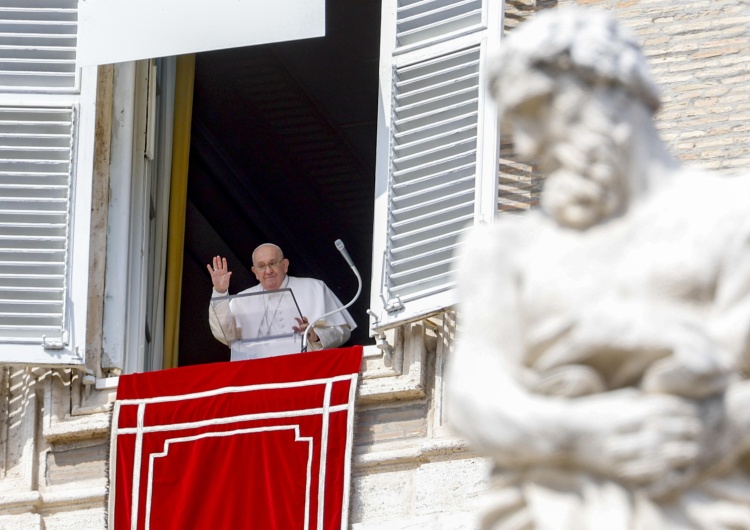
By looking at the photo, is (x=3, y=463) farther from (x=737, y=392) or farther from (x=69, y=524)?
(x=737, y=392)

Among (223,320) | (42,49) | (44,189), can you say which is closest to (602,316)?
(44,189)

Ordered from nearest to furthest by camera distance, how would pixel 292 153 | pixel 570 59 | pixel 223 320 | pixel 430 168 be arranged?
pixel 570 59 < pixel 430 168 < pixel 223 320 < pixel 292 153

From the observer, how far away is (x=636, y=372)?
3.30 meters

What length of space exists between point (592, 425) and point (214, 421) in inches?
258

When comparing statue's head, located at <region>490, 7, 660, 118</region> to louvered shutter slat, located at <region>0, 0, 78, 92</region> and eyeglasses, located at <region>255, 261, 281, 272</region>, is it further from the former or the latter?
eyeglasses, located at <region>255, 261, 281, 272</region>

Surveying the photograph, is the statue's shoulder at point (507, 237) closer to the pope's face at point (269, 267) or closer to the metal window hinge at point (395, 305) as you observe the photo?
the metal window hinge at point (395, 305)

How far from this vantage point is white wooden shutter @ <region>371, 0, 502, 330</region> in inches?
363

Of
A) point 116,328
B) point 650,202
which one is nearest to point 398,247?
point 116,328

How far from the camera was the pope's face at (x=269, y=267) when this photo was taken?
36.1ft

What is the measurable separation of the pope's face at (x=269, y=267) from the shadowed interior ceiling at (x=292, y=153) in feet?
5.70

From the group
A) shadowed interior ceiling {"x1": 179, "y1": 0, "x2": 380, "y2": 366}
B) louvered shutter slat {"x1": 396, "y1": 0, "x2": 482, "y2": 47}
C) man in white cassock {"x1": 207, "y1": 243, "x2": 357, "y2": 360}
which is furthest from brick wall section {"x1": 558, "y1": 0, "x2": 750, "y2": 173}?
shadowed interior ceiling {"x1": 179, "y1": 0, "x2": 380, "y2": 366}

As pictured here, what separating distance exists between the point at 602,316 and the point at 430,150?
6126 millimetres

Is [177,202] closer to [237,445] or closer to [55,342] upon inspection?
[55,342]

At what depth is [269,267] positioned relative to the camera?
11.0 metres
